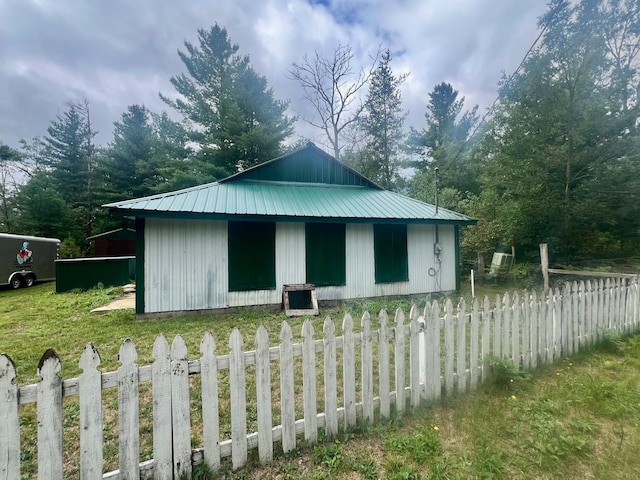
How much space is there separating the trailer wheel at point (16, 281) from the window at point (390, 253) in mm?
16472

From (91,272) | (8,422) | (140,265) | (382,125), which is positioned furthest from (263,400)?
(382,125)

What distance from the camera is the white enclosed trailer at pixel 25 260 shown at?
495 inches

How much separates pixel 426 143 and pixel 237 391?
95.2 ft

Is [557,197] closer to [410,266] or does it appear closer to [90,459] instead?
[410,266]

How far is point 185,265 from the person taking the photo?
6.68 metres

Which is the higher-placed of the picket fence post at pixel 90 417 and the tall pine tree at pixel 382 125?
the tall pine tree at pixel 382 125

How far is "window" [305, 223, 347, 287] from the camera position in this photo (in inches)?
302

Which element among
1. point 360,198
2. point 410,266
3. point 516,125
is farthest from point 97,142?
point 516,125

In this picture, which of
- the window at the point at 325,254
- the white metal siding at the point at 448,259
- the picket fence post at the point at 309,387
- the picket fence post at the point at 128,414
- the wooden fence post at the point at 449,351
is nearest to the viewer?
the picket fence post at the point at 128,414

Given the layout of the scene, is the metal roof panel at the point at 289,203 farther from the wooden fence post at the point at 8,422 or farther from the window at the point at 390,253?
the wooden fence post at the point at 8,422

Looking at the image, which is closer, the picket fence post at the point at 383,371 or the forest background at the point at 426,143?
the picket fence post at the point at 383,371

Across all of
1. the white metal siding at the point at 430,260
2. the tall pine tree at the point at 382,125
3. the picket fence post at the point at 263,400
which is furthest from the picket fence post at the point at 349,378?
the tall pine tree at the point at 382,125

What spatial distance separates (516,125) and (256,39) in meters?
18.0

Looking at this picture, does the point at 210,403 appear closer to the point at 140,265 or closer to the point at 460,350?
the point at 460,350
